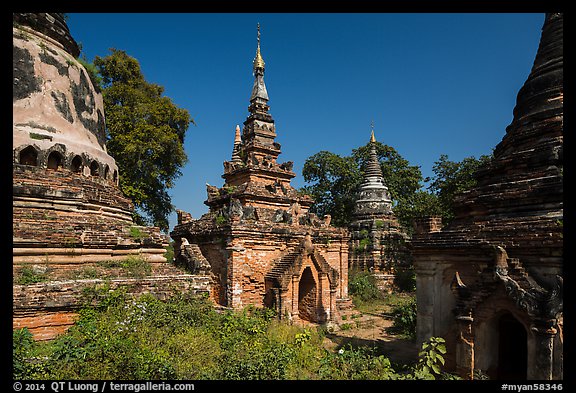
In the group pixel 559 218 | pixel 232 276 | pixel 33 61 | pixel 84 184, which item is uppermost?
pixel 33 61

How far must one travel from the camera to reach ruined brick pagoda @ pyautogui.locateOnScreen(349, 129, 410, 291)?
27609mm

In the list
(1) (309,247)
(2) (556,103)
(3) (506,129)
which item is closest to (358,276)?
(1) (309,247)

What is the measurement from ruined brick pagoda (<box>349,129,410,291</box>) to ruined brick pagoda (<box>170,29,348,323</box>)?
8950 mm

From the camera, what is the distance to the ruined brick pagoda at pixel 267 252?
14.3 m

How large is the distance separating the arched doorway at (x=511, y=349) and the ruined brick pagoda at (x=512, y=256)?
1.0 inches

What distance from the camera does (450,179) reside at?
108 ft

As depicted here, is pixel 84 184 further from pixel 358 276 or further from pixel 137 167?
pixel 358 276

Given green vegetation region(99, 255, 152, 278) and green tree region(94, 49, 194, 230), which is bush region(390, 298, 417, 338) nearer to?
green vegetation region(99, 255, 152, 278)

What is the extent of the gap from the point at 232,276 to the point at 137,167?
511 inches

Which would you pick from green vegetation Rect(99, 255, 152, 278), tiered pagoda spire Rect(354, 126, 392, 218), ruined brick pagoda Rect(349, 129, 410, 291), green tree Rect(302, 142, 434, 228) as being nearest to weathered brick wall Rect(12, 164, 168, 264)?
green vegetation Rect(99, 255, 152, 278)

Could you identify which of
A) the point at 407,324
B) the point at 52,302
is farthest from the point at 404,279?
the point at 52,302

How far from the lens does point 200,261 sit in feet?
46.4

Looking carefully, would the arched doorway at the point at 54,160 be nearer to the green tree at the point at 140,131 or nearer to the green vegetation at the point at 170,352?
the green vegetation at the point at 170,352

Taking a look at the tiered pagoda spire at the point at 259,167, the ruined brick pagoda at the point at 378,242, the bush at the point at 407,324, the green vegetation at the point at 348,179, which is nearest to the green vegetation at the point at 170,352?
the bush at the point at 407,324
